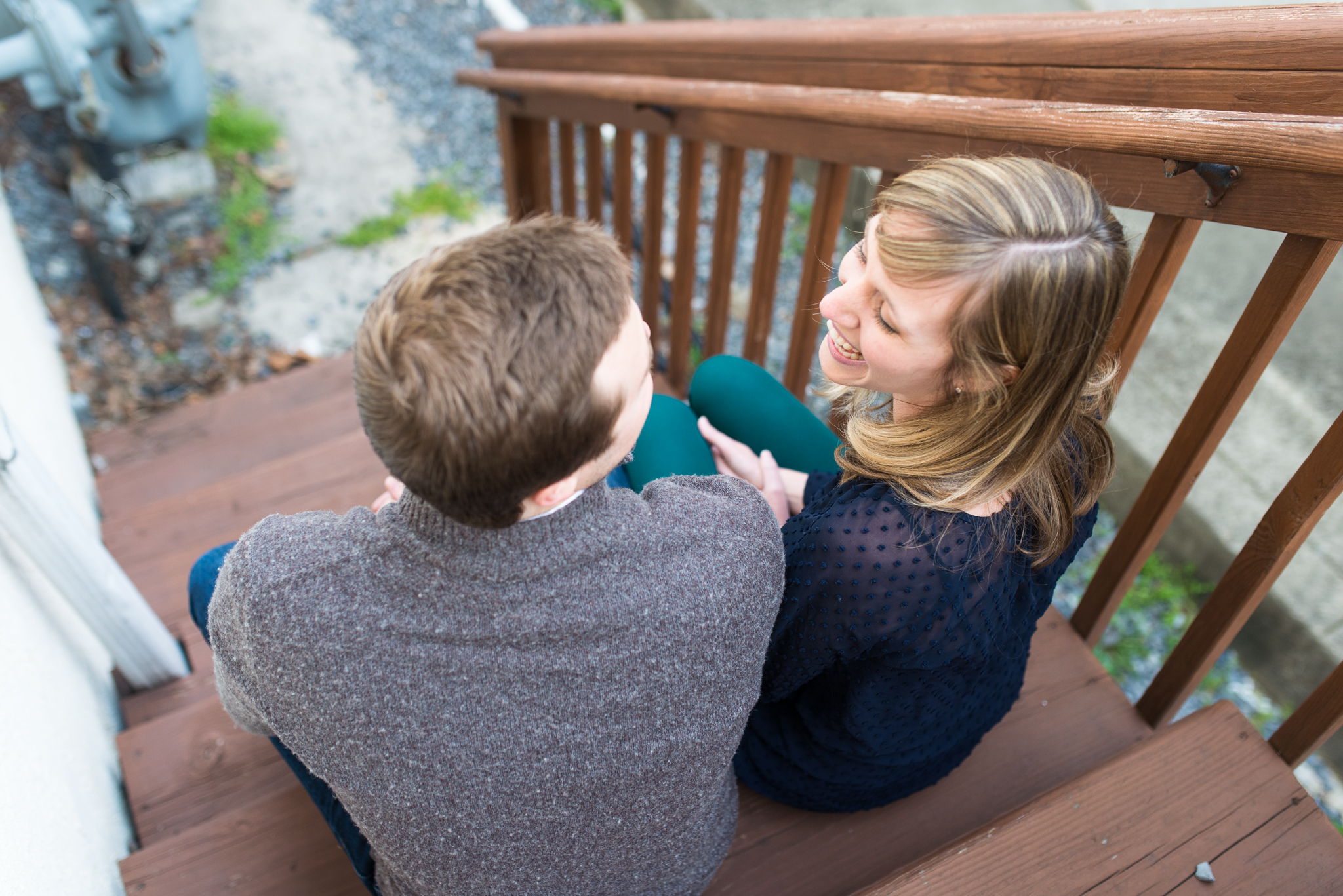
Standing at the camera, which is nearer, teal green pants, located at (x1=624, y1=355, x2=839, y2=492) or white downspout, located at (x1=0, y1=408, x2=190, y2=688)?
white downspout, located at (x1=0, y1=408, x2=190, y2=688)

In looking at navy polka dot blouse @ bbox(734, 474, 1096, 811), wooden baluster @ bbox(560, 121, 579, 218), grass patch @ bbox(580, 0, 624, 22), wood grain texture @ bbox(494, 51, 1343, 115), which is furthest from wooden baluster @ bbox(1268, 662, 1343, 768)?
grass patch @ bbox(580, 0, 624, 22)

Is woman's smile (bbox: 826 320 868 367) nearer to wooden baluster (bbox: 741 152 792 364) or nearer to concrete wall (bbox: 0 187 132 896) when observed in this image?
wooden baluster (bbox: 741 152 792 364)

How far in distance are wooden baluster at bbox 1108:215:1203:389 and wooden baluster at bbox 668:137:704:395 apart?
3.22 feet

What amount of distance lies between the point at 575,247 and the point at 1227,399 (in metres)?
0.90

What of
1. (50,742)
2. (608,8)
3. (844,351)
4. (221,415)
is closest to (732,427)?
(844,351)

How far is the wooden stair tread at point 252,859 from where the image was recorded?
1.20 meters

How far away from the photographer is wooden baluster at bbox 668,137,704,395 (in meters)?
1.83

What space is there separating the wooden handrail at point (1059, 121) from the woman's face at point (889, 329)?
0.84ft

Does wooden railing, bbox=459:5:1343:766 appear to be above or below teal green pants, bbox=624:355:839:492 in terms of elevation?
above

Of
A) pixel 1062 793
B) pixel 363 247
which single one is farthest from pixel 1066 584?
pixel 363 247

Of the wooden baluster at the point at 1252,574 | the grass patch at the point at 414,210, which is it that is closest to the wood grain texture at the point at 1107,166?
the wooden baluster at the point at 1252,574

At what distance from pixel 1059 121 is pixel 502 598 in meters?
0.90

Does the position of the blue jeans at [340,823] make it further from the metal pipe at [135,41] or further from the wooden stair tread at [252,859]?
the metal pipe at [135,41]

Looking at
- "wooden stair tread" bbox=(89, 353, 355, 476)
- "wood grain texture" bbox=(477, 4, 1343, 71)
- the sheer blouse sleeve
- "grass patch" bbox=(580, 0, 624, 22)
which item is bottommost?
"wooden stair tread" bbox=(89, 353, 355, 476)
